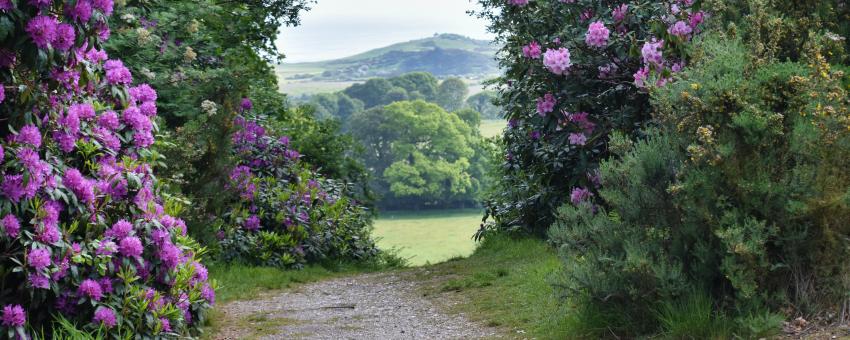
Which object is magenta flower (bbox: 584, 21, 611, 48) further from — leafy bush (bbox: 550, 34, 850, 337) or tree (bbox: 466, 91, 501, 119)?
tree (bbox: 466, 91, 501, 119)

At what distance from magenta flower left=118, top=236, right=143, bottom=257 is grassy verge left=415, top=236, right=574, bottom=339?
261 cm

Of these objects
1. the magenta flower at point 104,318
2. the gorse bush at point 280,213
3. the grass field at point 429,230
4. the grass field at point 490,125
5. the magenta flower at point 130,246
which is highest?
the magenta flower at point 130,246

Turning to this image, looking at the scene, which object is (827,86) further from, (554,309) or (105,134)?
(105,134)

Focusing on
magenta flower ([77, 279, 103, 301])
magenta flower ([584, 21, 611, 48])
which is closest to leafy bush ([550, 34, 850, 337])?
magenta flower ([584, 21, 611, 48])

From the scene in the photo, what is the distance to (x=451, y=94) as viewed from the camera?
7919cm

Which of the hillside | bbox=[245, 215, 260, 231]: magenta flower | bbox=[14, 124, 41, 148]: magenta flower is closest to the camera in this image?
bbox=[14, 124, 41, 148]: magenta flower

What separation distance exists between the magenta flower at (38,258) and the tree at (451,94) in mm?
73396

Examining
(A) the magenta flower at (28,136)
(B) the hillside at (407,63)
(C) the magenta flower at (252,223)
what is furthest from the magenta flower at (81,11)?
(B) the hillside at (407,63)

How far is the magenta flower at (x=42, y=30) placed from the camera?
4203mm

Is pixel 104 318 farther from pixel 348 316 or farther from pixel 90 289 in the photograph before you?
pixel 348 316

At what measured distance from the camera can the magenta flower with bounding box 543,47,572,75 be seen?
22.9 ft

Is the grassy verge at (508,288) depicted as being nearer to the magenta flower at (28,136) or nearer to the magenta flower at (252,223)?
the magenta flower at (252,223)

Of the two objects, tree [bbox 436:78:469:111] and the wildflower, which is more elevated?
the wildflower

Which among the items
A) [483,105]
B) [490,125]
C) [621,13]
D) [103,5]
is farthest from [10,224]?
[483,105]
